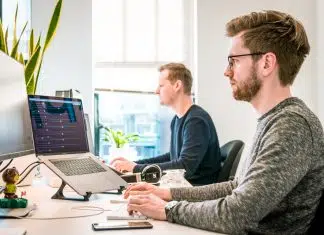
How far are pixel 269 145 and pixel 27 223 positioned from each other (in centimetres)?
75

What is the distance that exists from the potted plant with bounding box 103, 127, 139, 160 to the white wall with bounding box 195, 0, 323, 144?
72 centimetres

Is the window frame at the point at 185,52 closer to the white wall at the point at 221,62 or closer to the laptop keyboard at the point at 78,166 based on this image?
the white wall at the point at 221,62

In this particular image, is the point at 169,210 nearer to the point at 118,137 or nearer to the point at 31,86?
the point at 31,86

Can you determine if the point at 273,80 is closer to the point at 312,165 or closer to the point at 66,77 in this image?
the point at 312,165

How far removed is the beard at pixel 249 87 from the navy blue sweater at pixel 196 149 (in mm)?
1127

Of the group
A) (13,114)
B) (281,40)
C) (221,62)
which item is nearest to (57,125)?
(13,114)

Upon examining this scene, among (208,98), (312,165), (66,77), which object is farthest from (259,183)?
(66,77)

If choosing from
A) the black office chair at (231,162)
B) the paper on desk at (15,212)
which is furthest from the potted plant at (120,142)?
the paper on desk at (15,212)

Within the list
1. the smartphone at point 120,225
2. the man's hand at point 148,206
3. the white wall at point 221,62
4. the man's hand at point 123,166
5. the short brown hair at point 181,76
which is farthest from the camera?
the white wall at point 221,62

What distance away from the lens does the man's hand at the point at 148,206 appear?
1245mm

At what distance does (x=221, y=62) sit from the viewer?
11.6 feet

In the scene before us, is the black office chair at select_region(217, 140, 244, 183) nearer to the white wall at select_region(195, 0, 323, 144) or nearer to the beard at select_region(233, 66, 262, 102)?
the white wall at select_region(195, 0, 323, 144)

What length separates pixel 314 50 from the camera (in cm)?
Result: 341

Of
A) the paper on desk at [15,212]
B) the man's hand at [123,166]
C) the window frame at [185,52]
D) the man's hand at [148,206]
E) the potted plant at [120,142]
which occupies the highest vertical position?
the window frame at [185,52]
